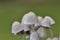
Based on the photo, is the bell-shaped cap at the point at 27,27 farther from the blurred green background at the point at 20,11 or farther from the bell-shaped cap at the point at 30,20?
the blurred green background at the point at 20,11

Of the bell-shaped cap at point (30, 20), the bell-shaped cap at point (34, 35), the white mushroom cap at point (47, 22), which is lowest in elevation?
the bell-shaped cap at point (34, 35)

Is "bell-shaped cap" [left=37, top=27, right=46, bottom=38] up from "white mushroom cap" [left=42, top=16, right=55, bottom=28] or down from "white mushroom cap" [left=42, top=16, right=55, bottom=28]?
down

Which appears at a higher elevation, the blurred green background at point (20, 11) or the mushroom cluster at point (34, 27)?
the blurred green background at point (20, 11)

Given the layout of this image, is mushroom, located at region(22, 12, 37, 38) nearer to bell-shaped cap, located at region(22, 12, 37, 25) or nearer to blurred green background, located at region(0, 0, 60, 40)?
bell-shaped cap, located at region(22, 12, 37, 25)

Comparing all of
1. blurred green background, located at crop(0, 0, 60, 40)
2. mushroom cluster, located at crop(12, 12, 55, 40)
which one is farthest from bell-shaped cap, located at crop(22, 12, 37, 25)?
blurred green background, located at crop(0, 0, 60, 40)

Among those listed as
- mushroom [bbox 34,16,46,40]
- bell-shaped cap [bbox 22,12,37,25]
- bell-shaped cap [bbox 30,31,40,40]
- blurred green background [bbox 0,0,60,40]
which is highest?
blurred green background [bbox 0,0,60,40]

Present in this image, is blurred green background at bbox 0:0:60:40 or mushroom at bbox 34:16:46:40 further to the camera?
blurred green background at bbox 0:0:60:40

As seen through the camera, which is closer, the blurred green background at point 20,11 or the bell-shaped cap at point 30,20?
the bell-shaped cap at point 30,20

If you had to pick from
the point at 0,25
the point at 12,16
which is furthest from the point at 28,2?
the point at 0,25

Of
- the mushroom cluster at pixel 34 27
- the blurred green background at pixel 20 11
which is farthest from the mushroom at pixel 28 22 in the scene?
the blurred green background at pixel 20 11
